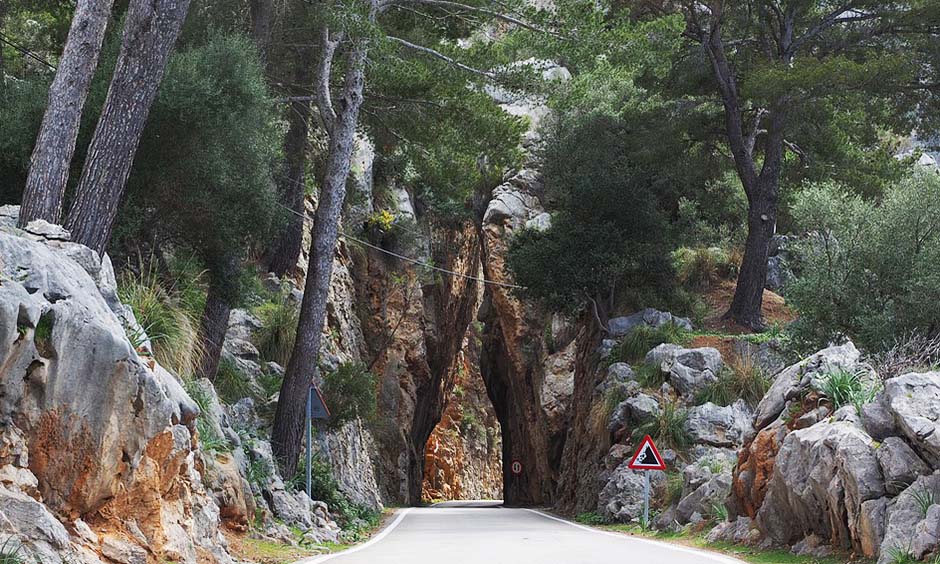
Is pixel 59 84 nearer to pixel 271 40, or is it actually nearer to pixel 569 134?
pixel 271 40

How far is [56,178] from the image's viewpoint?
1171 centimetres

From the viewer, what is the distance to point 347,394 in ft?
72.1

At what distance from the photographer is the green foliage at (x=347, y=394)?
858 inches

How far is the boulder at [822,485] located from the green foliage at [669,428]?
763 centimetres

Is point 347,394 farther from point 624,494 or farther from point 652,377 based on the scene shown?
point 652,377

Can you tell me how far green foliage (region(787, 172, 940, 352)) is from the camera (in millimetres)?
18391

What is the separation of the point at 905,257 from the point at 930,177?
1.74 meters

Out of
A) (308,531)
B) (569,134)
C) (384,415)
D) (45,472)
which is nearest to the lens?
(45,472)

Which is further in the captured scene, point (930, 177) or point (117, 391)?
point (930, 177)

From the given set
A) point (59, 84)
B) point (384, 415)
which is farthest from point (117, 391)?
point (384, 415)

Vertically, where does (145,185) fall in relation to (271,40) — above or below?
below

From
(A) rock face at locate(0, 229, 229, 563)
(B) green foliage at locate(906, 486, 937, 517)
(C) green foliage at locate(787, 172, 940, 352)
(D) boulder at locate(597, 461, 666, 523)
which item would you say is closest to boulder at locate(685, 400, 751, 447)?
(D) boulder at locate(597, 461, 666, 523)

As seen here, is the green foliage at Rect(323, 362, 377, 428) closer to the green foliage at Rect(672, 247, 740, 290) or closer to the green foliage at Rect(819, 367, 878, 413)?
the green foliage at Rect(819, 367, 878, 413)

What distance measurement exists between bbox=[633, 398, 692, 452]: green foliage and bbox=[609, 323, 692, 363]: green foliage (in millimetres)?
4217
